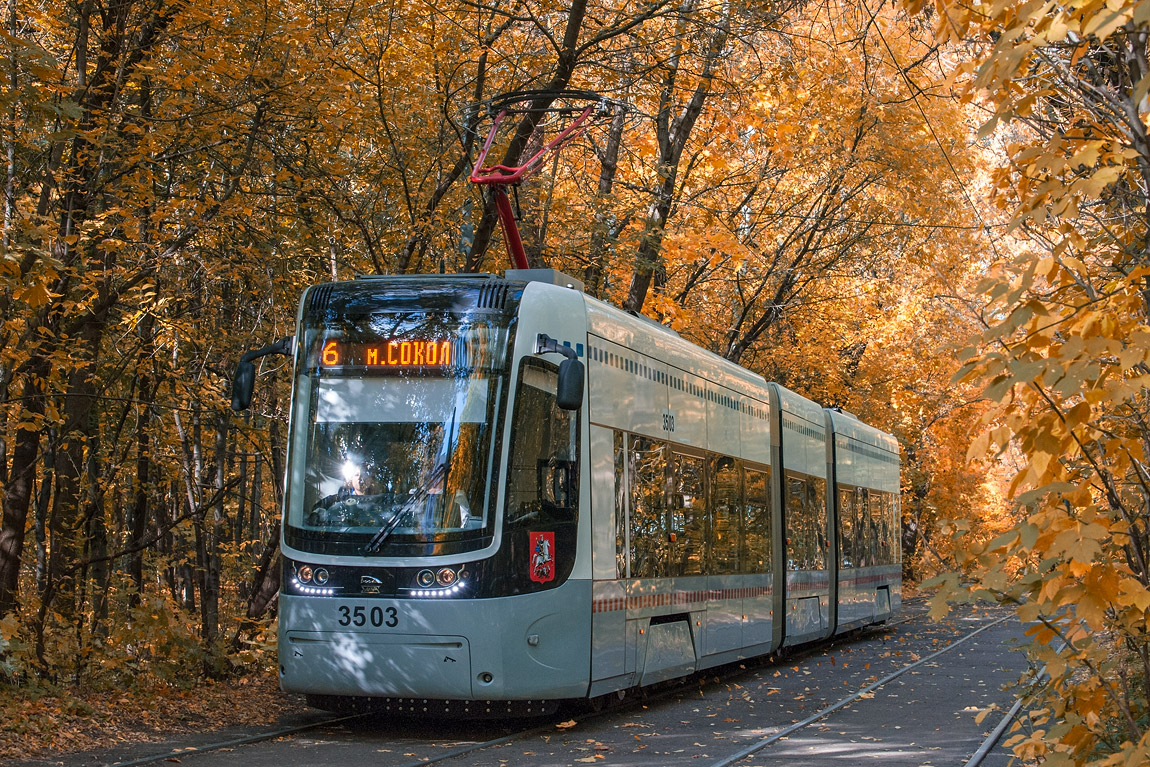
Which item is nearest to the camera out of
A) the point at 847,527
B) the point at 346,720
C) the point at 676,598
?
the point at 346,720

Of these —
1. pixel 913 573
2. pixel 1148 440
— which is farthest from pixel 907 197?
pixel 913 573

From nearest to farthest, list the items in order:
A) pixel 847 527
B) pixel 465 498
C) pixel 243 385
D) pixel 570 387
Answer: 1. pixel 570 387
2. pixel 465 498
3. pixel 243 385
4. pixel 847 527

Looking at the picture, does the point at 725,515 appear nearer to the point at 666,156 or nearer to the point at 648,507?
the point at 648,507

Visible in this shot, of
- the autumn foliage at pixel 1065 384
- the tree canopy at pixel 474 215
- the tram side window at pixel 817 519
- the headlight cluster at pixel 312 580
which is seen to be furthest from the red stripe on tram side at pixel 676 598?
the autumn foliage at pixel 1065 384

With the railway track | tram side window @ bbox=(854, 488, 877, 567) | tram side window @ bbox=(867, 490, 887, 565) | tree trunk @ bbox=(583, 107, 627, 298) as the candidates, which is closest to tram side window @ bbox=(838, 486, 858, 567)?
tram side window @ bbox=(854, 488, 877, 567)

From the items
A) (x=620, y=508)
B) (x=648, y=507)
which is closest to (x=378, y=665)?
(x=620, y=508)

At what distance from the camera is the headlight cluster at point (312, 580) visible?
934 centimetres

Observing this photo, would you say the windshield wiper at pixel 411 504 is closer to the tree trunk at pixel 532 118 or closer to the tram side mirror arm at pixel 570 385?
the tram side mirror arm at pixel 570 385

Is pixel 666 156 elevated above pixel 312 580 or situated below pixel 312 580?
above

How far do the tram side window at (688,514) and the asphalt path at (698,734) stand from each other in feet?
4.57

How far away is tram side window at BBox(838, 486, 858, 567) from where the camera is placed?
1944 centimetres

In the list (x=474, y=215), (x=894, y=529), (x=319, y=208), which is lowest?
(x=894, y=529)

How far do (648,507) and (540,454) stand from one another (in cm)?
211

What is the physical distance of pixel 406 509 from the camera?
9242mm
